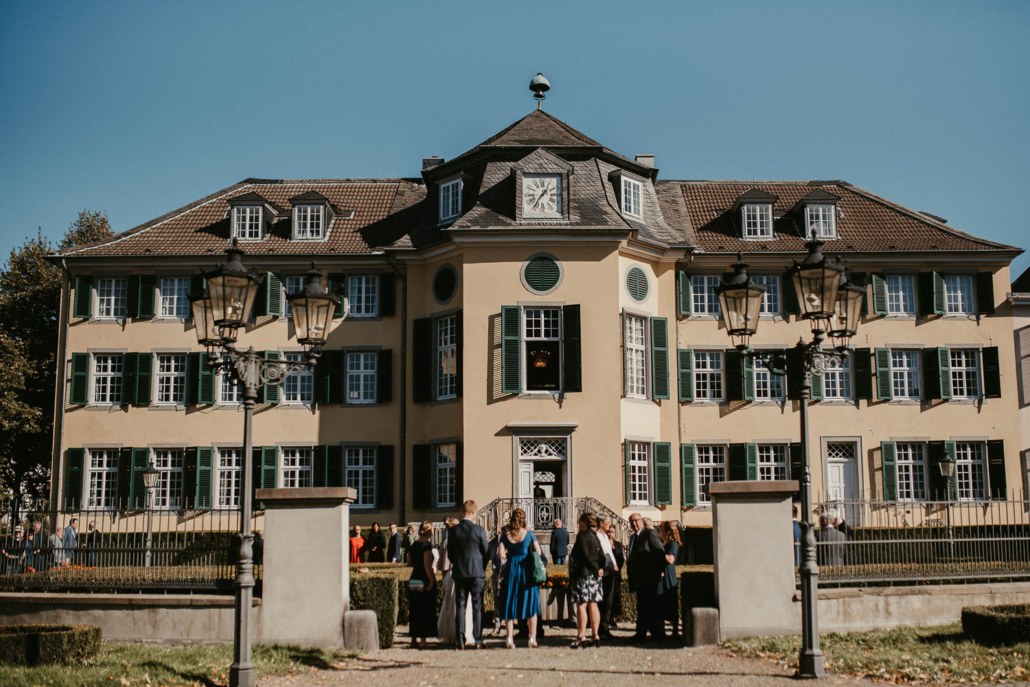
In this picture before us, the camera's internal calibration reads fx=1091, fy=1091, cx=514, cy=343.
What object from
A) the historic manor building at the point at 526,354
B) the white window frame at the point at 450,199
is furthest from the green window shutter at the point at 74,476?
the white window frame at the point at 450,199

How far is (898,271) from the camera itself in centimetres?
2972

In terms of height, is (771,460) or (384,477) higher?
(771,460)

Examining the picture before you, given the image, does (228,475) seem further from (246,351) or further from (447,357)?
(246,351)

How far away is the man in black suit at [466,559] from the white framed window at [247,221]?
19342mm

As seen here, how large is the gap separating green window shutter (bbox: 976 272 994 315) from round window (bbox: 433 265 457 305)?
1429 centimetres

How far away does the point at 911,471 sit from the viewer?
95.6 ft

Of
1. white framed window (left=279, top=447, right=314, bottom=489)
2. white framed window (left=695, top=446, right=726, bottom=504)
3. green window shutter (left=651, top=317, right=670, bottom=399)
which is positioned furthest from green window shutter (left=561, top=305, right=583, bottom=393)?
white framed window (left=279, top=447, right=314, bottom=489)

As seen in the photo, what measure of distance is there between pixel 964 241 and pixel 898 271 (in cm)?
198

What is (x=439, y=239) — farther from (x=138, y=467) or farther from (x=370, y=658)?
(x=370, y=658)

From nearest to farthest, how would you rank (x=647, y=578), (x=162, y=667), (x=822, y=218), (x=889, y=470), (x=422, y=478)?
(x=162, y=667)
(x=647, y=578)
(x=422, y=478)
(x=889, y=470)
(x=822, y=218)

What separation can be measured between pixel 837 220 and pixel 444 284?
11568 millimetres

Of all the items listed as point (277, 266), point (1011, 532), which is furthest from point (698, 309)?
point (1011, 532)

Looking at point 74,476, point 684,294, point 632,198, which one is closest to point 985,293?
point 684,294

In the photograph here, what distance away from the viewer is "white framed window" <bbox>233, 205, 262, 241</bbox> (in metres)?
30.7
